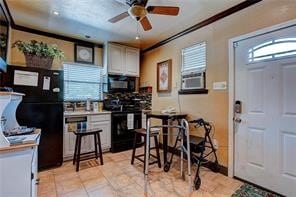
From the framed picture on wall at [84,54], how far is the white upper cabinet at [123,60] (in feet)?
1.43

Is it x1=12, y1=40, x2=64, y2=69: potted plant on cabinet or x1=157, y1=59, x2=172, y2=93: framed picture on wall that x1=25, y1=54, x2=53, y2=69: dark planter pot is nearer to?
x1=12, y1=40, x2=64, y2=69: potted plant on cabinet

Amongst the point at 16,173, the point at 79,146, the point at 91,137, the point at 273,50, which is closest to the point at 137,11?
the point at 273,50

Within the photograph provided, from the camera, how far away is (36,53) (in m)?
2.86

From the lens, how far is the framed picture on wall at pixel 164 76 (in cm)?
392

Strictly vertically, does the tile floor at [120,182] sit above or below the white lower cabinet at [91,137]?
below

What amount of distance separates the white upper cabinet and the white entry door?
255 centimetres

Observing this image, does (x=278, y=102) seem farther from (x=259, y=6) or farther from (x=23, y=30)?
(x=23, y=30)

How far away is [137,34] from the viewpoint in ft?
12.3

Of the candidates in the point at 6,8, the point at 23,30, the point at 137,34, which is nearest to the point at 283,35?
the point at 137,34

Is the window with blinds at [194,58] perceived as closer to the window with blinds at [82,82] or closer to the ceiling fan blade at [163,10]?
the ceiling fan blade at [163,10]

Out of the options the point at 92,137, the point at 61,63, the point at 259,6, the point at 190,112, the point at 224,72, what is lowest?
the point at 92,137

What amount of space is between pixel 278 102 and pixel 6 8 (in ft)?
13.2

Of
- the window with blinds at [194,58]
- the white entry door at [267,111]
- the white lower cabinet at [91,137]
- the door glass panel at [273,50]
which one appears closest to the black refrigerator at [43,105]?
the white lower cabinet at [91,137]

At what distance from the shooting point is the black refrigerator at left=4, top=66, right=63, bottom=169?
2.66 m
